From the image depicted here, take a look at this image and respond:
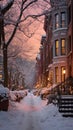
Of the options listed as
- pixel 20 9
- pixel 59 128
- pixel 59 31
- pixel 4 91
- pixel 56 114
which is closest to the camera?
pixel 59 128

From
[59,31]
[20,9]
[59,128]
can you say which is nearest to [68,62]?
[59,31]

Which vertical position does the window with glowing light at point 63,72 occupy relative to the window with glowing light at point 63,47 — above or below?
below

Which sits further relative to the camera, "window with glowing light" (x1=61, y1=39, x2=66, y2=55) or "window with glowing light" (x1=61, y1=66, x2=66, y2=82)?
"window with glowing light" (x1=61, y1=39, x2=66, y2=55)

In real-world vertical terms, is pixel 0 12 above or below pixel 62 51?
above

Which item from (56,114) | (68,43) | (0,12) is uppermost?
(0,12)

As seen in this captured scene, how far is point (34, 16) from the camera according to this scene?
89.0 ft

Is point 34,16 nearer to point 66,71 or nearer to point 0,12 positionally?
point 0,12

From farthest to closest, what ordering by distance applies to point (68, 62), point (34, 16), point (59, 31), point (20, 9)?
point (59, 31), point (68, 62), point (20, 9), point (34, 16)

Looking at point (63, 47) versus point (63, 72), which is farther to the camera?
point (63, 47)

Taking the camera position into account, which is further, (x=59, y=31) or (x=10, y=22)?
(x=59, y=31)

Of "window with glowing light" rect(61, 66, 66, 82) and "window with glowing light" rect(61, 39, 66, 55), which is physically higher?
"window with glowing light" rect(61, 39, 66, 55)

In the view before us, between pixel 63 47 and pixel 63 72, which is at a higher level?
pixel 63 47

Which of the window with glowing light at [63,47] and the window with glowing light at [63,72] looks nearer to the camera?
the window with glowing light at [63,72]

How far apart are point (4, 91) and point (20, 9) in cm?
811
